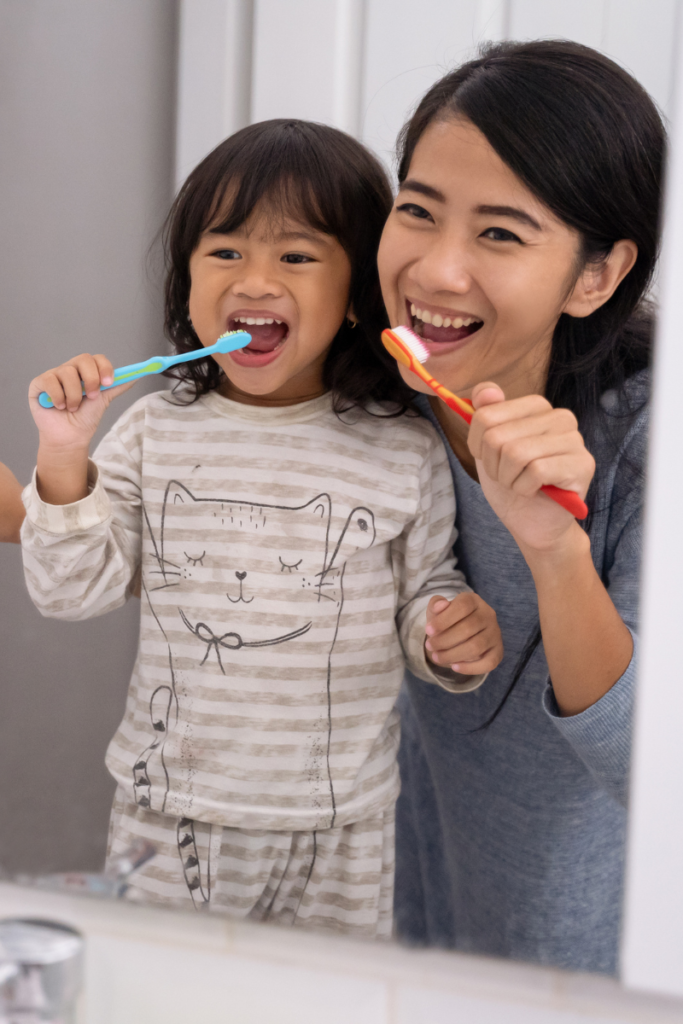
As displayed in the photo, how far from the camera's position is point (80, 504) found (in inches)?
Answer: 17.7

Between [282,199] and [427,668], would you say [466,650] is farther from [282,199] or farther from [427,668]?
[282,199]

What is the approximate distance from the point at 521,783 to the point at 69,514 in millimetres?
321

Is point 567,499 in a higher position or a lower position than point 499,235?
lower

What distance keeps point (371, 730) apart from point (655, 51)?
1.31 feet

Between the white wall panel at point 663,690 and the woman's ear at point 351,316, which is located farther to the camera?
the woman's ear at point 351,316

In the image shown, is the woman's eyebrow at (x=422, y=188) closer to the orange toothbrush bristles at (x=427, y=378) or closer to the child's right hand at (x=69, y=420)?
the orange toothbrush bristles at (x=427, y=378)

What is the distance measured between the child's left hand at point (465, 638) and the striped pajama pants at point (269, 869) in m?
0.10

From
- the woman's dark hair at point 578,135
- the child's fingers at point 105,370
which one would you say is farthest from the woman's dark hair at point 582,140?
the child's fingers at point 105,370

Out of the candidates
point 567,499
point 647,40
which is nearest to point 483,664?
point 567,499

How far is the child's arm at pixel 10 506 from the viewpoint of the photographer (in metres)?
0.47

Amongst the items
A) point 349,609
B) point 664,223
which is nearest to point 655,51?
point 664,223

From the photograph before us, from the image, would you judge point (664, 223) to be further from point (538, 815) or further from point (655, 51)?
point (538, 815)

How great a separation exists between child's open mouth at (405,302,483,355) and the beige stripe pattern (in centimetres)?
7

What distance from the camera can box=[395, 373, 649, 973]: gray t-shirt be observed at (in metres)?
0.41
